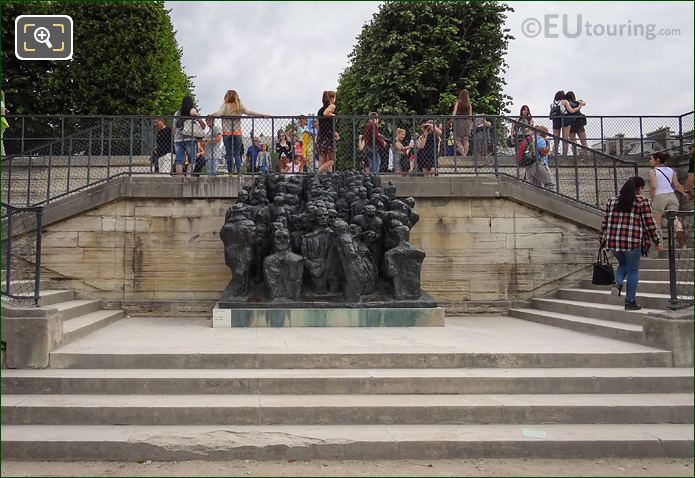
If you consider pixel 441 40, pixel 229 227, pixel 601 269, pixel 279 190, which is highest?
pixel 441 40

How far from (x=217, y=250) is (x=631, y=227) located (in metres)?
7.11

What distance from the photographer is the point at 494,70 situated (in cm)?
2409

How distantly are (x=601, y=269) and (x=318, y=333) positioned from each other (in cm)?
418

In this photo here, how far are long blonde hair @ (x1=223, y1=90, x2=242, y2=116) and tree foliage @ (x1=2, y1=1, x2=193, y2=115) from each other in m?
8.19

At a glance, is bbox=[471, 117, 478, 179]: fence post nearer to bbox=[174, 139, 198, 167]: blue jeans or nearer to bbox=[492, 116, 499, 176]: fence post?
bbox=[492, 116, 499, 176]: fence post

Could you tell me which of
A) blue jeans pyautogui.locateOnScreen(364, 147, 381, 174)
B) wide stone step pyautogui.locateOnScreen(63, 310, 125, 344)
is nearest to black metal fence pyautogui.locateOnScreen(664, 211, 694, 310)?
blue jeans pyautogui.locateOnScreen(364, 147, 381, 174)

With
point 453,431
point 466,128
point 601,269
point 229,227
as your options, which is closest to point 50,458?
point 453,431

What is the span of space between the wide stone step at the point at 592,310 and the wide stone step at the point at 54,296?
27.8 feet

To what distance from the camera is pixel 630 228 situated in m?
7.01

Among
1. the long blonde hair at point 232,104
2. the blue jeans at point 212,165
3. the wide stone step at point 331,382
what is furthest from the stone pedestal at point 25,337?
the long blonde hair at point 232,104

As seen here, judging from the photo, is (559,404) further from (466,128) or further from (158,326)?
(466,128)

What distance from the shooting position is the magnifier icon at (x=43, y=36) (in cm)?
800

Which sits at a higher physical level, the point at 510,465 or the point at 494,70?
the point at 494,70

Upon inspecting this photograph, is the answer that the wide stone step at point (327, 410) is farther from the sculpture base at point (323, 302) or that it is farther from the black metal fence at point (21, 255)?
the sculpture base at point (323, 302)
